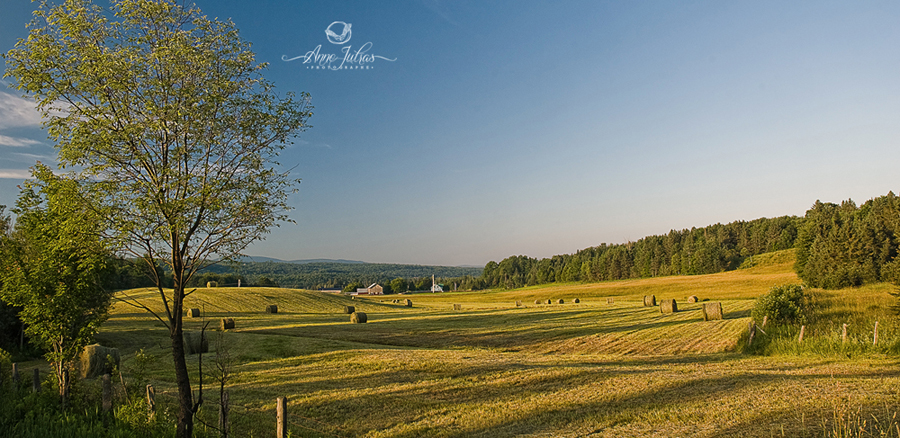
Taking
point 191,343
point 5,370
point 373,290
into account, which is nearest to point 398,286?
point 373,290

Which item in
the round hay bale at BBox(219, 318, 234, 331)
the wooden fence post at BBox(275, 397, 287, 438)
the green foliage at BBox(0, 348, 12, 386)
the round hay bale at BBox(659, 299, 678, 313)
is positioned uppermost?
the wooden fence post at BBox(275, 397, 287, 438)

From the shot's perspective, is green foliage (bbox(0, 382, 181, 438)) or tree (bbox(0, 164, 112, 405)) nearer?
green foliage (bbox(0, 382, 181, 438))

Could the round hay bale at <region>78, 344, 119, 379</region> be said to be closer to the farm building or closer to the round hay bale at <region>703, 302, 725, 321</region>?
the round hay bale at <region>703, 302, 725, 321</region>

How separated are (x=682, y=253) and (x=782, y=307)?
392ft

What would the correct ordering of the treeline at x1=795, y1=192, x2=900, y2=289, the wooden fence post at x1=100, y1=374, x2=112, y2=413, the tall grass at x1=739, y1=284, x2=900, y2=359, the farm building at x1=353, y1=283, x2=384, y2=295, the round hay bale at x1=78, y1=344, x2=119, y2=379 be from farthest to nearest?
the farm building at x1=353, y1=283, x2=384, y2=295, the treeline at x1=795, y1=192, x2=900, y2=289, the round hay bale at x1=78, y1=344, x2=119, y2=379, the tall grass at x1=739, y1=284, x2=900, y2=359, the wooden fence post at x1=100, y1=374, x2=112, y2=413

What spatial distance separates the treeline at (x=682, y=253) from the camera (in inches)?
4851

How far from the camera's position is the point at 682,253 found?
13050 centimetres

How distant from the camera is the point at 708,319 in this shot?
108ft

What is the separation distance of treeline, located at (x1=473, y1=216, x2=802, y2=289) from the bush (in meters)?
110

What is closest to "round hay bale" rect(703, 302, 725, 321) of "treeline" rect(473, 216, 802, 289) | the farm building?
"treeline" rect(473, 216, 802, 289)

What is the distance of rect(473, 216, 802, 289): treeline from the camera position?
123206 mm

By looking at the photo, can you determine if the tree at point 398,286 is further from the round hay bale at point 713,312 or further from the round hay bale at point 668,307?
the round hay bale at point 713,312

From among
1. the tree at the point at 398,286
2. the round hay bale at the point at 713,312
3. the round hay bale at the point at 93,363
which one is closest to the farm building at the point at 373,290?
the tree at the point at 398,286

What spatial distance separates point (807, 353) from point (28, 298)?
26.7 meters
